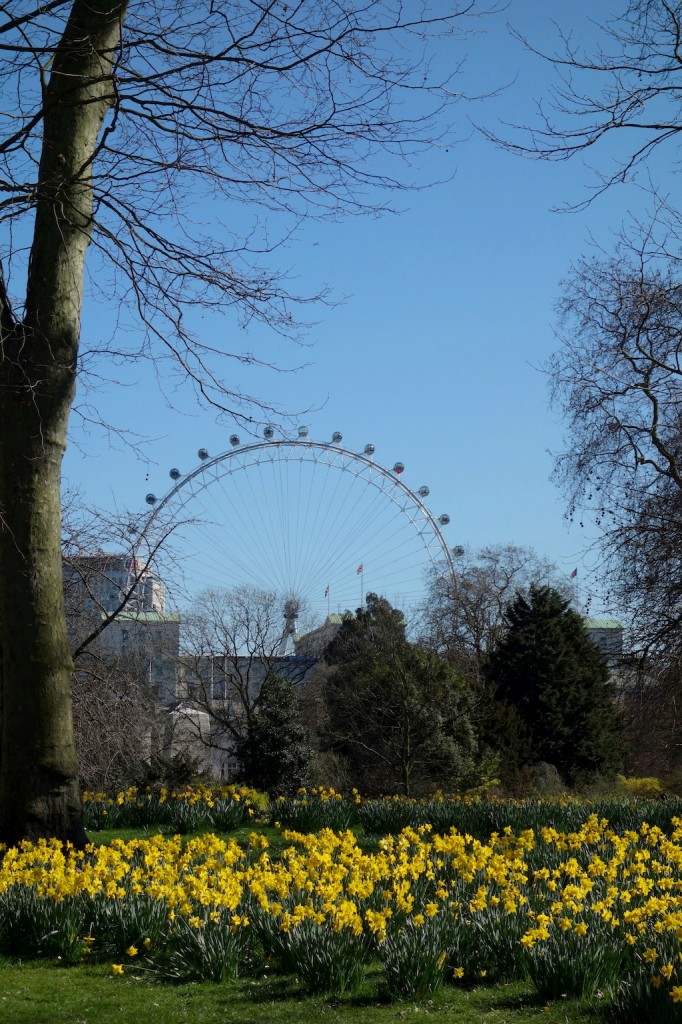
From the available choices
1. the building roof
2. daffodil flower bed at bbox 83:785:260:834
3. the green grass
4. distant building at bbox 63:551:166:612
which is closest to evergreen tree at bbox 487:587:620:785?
the building roof

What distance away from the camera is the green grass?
481 centimetres

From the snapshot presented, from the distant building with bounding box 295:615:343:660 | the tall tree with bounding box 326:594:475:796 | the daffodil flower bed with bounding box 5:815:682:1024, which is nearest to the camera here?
the daffodil flower bed with bounding box 5:815:682:1024

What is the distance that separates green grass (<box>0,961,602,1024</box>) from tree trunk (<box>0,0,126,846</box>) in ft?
7.51

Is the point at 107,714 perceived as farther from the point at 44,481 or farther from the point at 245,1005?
the point at 245,1005

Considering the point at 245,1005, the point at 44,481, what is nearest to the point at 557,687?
the point at 44,481

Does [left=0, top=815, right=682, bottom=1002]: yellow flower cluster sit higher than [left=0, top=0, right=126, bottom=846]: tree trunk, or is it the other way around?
[left=0, top=0, right=126, bottom=846]: tree trunk

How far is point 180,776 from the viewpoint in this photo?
1405cm

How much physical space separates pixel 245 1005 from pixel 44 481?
4212 millimetres

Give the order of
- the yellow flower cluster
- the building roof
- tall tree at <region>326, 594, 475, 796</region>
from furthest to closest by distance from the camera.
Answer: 1. tall tree at <region>326, 594, 475, 796</region>
2. the building roof
3. the yellow flower cluster

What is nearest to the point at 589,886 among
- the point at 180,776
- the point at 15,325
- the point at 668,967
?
the point at 668,967

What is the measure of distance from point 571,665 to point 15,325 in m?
23.6

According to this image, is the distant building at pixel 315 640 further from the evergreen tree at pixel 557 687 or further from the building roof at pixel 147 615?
the building roof at pixel 147 615

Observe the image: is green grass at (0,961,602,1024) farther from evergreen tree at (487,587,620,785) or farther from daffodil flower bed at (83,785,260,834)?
evergreen tree at (487,587,620,785)

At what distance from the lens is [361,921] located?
5297 mm
